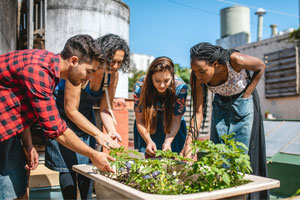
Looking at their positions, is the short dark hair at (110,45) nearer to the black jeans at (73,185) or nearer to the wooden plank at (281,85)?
the black jeans at (73,185)

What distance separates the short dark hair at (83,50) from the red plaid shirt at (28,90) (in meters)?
0.07

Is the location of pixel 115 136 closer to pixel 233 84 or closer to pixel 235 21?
pixel 233 84

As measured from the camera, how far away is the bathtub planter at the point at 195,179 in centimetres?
127

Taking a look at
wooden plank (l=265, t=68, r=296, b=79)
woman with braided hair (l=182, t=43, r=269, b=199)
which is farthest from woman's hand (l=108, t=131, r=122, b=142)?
wooden plank (l=265, t=68, r=296, b=79)

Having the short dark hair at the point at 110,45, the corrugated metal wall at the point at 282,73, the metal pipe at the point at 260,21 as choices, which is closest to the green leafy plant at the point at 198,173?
the short dark hair at the point at 110,45

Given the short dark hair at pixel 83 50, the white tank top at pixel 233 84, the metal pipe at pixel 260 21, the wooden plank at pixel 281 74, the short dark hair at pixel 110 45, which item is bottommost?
the white tank top at pixel 233 84

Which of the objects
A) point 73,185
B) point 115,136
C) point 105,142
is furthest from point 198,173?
point 73,185

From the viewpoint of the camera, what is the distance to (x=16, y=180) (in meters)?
1.75

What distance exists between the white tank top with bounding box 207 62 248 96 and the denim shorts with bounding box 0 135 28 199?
137cm

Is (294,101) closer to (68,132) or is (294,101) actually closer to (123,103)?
(123,103)

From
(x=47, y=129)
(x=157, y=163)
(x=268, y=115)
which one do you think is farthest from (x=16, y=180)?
(x=268, y=115)

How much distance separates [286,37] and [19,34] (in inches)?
351

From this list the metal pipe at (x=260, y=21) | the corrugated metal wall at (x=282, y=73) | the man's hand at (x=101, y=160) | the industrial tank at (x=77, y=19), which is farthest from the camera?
the metal pipe at (x=260, y=21)

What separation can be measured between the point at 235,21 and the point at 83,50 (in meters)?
17.5
